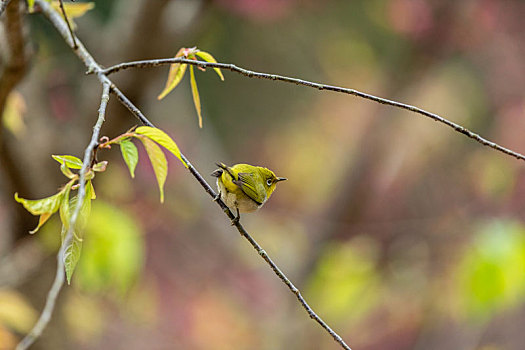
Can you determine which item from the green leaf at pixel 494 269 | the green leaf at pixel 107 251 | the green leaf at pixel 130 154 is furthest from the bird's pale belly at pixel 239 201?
the green leaf at pixel 494 269

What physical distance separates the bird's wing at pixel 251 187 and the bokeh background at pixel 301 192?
1.53ft

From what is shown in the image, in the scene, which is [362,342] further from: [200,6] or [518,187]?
[200,6]

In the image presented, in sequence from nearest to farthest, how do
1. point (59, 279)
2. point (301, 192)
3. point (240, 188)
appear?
point (59, 279)
point (240, 188)
point (301, 192)

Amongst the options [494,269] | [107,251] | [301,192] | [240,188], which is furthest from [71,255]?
[301,192]

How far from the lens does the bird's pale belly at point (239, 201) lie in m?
0.85

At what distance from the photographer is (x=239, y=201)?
852mm

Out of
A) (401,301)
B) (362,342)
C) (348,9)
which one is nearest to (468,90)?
(348,9)

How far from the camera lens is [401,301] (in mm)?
2693

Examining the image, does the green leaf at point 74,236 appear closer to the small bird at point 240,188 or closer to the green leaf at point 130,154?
the green leaf at point 130,154

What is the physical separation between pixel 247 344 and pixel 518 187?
154cm

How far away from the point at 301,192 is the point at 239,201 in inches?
101

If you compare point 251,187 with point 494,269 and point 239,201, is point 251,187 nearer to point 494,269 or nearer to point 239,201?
point 239,201

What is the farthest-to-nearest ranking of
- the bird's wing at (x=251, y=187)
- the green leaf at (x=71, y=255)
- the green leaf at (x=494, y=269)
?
the green leaf at (x=494, y=269)
the bird's wing at (x=251, y=187)
the green leaf at (x=71, y=255)

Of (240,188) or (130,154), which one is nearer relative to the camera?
(130,154)
